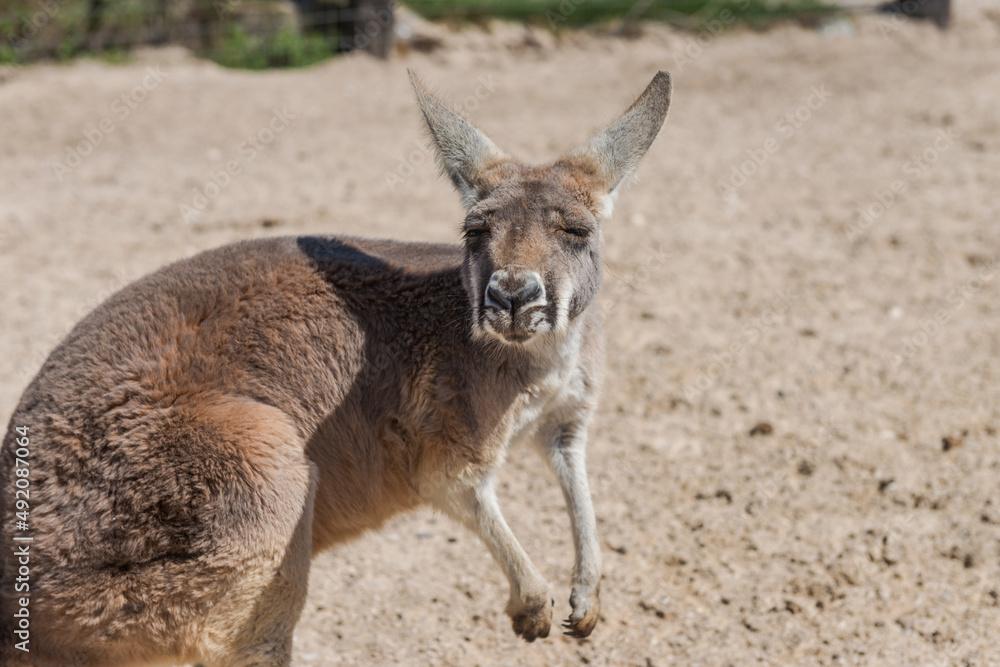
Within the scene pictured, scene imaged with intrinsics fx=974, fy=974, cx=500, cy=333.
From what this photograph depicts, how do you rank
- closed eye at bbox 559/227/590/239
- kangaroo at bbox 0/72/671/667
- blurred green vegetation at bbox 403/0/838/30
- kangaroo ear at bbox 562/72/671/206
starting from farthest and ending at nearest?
blurred green vegetation at bbox 403/0/838/30 < kangaroo ear at bbox 562/72/671/206 < closed eye at bbox 559/227/590/239 < kangaroo at bbox 0/72/671/667

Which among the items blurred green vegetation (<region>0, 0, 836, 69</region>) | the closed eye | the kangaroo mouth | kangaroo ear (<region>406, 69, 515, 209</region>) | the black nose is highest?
kangaroo ear (<region>406, 69, 515, 209</region>)

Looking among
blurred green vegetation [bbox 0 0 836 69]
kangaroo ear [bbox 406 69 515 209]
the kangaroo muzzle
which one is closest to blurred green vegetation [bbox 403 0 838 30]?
blurred green vegetation [bbox 0 0 836 69]

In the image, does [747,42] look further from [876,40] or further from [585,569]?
[585,569]

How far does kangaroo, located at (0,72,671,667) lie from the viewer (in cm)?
333

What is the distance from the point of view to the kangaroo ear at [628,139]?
390cm

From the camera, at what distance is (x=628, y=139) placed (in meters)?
3.92

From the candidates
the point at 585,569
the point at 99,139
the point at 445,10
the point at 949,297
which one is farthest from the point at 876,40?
the point at 585,569

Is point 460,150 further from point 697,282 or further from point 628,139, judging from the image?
point 697,282

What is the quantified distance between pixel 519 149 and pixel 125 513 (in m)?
6.67

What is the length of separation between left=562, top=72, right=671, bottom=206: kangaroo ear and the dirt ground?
3.87ft

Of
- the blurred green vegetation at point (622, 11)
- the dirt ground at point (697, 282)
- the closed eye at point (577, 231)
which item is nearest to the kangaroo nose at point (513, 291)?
the closed eye at point (577, 231)

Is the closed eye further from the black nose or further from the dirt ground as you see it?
the dirt ground

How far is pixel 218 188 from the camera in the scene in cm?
858

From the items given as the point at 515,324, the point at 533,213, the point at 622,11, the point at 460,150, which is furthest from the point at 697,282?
the point at 622,11
